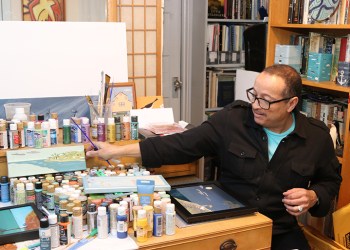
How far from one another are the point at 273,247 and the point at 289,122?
54cm

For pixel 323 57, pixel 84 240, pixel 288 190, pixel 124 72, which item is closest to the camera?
pixel 84 240

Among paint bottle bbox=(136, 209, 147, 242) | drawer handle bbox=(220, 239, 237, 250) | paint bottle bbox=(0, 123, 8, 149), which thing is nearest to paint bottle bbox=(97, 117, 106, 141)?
paint bottle bbox=(0, 123, 8, 149)

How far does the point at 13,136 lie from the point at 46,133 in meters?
0.13

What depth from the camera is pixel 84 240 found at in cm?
145

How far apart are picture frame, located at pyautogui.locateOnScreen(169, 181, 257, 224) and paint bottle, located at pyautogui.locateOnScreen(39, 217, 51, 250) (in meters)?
0.47

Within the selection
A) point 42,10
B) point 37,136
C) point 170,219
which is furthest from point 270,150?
point 42,10

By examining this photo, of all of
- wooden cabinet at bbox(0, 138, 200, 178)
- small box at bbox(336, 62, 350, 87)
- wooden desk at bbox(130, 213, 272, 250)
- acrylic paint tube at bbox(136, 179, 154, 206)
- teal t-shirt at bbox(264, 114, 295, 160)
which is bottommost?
wooden desk at bbox(130, 213, 272, 250)

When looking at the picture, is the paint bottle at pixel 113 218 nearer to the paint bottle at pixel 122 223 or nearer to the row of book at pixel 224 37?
the paint bottle at pixel 122 223

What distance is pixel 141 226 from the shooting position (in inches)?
56.4

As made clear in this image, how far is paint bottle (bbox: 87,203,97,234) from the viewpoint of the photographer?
1477 millimetres

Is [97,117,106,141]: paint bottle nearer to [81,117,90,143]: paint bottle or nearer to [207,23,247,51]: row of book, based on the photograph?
[81,117,90,143]: paint bottle

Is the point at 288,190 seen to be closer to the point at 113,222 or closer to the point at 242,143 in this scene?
the point at 242,143

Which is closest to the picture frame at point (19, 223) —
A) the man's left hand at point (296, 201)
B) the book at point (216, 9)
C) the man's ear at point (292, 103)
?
the man's left hand at point (296, 201)

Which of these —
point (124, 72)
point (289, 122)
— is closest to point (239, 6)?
point (124, 72)
